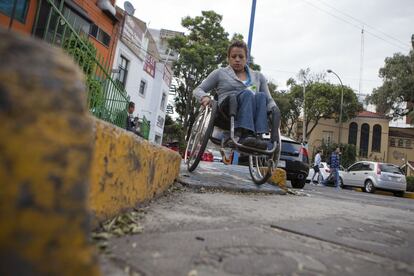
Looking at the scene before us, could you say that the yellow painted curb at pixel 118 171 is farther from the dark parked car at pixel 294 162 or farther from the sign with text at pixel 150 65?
the sign with text at pixel 150 65

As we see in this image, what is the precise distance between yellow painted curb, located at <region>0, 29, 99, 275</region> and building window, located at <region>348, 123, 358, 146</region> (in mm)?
47449

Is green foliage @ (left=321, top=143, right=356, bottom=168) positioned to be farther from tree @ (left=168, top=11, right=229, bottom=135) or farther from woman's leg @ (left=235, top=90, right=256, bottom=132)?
woman's leg @ (left=235, top=90, right=256, bottom=132)

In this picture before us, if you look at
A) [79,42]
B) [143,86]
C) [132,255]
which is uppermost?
[143,86]

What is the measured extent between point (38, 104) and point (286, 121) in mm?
45648

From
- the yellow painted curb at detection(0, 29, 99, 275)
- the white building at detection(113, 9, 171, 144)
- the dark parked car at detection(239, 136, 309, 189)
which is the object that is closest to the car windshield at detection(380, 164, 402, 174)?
Result: the dark parked car at detection(239, 136, 309, 189)

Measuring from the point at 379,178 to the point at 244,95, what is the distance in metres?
13.7

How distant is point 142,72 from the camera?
77.9 feet

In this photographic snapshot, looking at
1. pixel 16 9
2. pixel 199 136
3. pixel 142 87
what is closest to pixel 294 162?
pixel 199 136

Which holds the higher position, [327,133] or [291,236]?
[327,133]

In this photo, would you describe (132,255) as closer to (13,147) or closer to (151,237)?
(151,237)

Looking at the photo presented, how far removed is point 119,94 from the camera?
6.76 metres

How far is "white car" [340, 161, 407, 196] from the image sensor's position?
14859mm

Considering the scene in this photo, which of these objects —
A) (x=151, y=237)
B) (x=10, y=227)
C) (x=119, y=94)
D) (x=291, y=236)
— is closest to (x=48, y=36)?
(x=151, y=237)

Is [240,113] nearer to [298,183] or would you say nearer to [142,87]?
[298,183]
